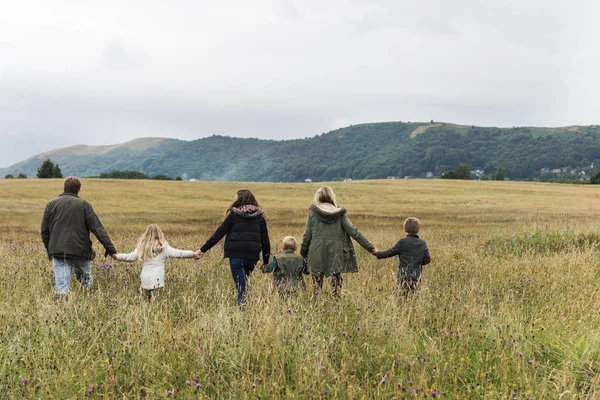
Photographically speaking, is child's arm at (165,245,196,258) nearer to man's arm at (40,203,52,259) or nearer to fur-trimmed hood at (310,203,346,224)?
man's arm at (40,203,52,259)

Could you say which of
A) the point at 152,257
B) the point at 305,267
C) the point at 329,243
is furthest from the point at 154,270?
the point at 329,243

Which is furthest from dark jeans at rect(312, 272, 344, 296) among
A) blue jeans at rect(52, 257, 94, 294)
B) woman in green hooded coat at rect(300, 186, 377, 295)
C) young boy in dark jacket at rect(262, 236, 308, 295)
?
blue jeans at rect(52, 257, 94, 294)

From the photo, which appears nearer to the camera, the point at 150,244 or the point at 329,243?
the point at 150,244

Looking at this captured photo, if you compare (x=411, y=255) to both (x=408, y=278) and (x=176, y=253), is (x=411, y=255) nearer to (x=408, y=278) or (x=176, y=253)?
(x=408, y=278)

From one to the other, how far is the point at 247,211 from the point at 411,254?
253cm

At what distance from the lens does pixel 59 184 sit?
50.0m

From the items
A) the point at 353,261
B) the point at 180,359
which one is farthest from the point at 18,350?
the point at 353,261

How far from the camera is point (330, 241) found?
647 centimetres

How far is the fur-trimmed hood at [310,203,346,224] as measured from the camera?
642 cm

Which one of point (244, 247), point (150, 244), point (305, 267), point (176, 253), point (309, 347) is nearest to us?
point (309, 347)

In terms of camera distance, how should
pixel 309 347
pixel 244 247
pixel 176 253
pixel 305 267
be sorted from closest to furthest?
pixel 309 347
pixel 244 247
pixel 176 253
pixel 305 267

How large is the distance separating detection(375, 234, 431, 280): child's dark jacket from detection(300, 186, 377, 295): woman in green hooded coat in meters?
0.43

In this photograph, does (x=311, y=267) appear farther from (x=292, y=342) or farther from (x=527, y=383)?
(x=527, y=383)

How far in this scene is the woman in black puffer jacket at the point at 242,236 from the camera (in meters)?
6.40
